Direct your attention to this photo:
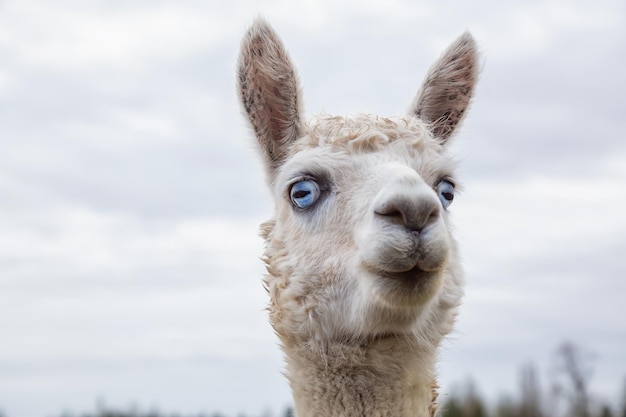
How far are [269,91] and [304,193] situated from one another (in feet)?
3.45

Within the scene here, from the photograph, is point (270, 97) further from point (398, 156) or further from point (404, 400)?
point (404, 400)

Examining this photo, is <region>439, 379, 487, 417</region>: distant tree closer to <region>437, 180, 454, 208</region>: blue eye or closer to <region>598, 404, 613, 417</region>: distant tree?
<region>598, 404, 613, 417</region>: distant tree

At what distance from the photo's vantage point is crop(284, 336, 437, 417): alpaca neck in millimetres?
5172

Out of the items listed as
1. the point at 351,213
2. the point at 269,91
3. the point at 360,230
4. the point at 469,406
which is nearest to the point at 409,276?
the point at 360,230

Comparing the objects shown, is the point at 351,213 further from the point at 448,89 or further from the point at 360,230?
the point at 448,89

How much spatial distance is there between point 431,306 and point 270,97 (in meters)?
2.01

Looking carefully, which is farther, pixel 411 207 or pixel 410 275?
pixel 410 275

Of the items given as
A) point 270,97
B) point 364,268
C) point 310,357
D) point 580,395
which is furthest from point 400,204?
point 580,395

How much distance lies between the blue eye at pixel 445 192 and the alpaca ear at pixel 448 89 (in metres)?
0.81

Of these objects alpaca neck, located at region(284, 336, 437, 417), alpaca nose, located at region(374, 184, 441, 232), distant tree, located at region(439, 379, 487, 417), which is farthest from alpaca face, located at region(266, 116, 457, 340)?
distant tree, located at region(439, 379, 487, 417)

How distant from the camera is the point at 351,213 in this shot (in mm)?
5289

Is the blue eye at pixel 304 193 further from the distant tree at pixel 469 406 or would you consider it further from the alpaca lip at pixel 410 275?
the distant tree at pixel 469 406

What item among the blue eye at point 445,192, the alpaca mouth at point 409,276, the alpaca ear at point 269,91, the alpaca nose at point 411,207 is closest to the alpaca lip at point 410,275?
the alpaca mouth at point 409,276

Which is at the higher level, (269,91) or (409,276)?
(269,91)
